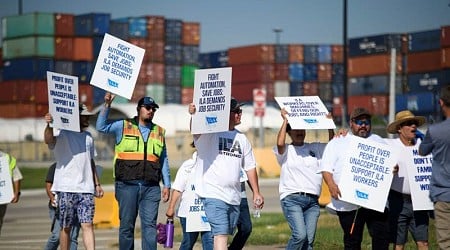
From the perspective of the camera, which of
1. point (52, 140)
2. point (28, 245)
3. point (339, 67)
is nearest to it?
point (52, 140)

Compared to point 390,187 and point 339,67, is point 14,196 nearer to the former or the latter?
point 390,187

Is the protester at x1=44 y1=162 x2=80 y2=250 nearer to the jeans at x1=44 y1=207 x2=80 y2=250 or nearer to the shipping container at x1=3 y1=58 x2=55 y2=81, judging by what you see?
the jeans at x1=44 y1=207 x2=80 y2=250

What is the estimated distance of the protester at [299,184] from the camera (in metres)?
11.8

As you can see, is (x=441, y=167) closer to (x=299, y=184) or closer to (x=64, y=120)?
(x=299, y=184)

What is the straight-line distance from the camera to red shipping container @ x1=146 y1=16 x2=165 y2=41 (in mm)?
98000

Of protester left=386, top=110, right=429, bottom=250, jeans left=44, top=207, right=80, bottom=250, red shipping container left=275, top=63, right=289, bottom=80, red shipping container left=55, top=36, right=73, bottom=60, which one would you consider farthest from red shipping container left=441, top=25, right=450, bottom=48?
red shipping container left=275, top=63, right=289, bottom=80

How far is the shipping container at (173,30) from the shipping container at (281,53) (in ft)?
29.8

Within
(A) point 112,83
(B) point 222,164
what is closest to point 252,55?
(A) point 112,83

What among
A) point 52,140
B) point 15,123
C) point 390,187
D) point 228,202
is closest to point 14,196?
point 52,140

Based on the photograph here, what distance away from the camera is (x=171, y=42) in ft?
331

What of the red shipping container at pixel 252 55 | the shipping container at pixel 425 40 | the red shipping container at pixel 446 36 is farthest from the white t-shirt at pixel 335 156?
the red shipping container at pixel 252 55

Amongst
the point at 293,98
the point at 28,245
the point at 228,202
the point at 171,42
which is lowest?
the point at 28,245

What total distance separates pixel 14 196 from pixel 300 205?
157 inches

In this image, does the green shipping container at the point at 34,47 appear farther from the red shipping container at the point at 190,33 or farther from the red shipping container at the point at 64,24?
the red shipping container at the point at 190,33
